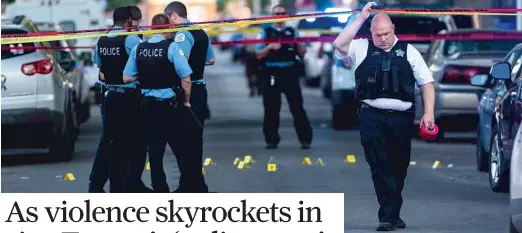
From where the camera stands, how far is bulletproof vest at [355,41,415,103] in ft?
38.1

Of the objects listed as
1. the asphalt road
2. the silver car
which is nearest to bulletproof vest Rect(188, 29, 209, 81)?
the asphalt road

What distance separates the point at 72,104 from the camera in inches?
756

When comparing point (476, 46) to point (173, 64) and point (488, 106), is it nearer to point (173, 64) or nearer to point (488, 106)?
point (488, 106)

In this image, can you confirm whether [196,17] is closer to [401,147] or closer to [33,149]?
[33,149]

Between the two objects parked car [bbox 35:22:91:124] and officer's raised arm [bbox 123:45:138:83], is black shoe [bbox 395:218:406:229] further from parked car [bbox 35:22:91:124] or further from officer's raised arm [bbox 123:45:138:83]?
parked car [bbox 35:22:91:124]

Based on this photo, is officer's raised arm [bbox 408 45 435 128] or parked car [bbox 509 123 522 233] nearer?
parked car [bbox 509 123 522 233]

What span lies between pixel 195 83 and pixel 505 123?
281 centimetres

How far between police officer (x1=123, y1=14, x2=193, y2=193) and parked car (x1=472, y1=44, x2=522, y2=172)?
336 centimetres

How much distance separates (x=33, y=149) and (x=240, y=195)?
11.6 m

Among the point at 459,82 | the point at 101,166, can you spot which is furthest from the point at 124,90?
the point at 459,82

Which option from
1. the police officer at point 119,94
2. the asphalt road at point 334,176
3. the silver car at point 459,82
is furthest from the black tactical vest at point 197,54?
the silver car at point 459,82

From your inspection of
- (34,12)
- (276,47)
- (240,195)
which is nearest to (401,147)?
(240,195)

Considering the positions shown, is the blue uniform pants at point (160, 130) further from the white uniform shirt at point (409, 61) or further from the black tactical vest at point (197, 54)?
the white uniform shirt at point (409, 61)

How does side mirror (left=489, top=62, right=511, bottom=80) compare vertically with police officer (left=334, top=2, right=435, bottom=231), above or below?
below
